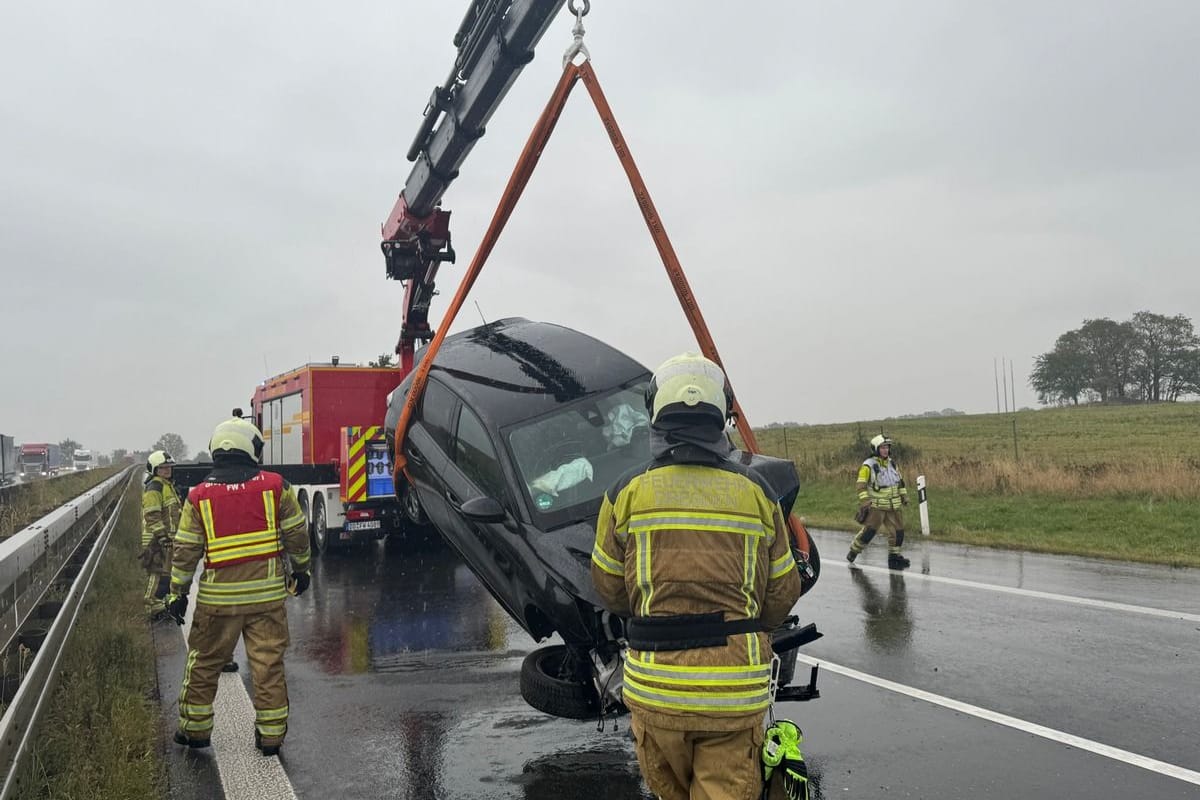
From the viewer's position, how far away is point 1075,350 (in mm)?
71375

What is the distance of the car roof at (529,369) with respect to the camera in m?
5.79

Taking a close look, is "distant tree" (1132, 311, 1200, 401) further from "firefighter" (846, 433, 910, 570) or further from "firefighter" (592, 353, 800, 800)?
"firefighter" (592, 353, 800, 800)

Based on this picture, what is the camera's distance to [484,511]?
4766 millimetres

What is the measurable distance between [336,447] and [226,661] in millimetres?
8946

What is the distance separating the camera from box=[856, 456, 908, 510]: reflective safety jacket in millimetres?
10320

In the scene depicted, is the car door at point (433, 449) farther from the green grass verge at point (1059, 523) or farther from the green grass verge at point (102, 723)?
the green grass verge at point (1059, 523)

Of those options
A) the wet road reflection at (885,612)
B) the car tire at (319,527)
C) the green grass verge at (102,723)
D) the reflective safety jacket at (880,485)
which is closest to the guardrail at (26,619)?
Result: the green grass verge at (102,723)

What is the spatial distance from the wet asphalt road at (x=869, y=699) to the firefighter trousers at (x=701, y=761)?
1.49 m

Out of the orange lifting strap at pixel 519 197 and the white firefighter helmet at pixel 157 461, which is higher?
the orange lifting strap at pixel 519 197

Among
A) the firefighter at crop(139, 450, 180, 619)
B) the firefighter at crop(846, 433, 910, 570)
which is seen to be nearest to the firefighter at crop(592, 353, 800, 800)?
the firefighter at crop(139, 450, 180, 619)

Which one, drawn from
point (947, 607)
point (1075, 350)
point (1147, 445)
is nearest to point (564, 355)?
point (947, 607)

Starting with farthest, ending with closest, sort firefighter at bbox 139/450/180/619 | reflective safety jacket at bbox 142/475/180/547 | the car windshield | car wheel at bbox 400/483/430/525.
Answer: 1. reflective safety jacket at bbox 142/475/180/547
2. firefighter at bbox 139/450/180/619
3. car wheel at bbox 400/483/430/525
4. the car windshield

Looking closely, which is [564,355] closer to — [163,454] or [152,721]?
[152,721]

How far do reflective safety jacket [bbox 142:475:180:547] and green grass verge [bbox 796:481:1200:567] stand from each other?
31.3ft
